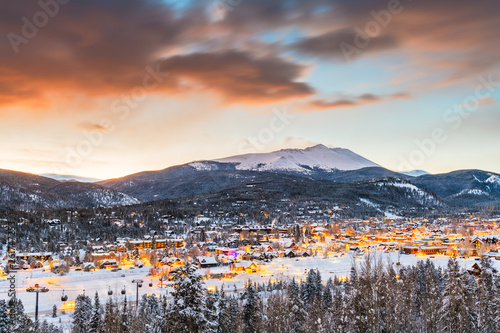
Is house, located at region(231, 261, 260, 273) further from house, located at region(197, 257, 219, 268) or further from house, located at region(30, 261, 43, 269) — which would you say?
house, located at region(30, 261, 43, 269)

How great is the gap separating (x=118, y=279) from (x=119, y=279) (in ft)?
0.45

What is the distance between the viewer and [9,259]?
68.8 meters

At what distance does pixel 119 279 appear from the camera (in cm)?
5797

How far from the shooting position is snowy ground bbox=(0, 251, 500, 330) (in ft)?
147

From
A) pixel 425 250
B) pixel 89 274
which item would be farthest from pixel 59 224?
pixel 425 250

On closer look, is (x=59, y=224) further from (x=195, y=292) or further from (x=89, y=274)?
(x=195, y=292)

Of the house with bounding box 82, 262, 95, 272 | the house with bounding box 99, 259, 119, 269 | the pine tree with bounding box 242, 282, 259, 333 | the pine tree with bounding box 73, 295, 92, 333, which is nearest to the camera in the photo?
the pine tree with bounding box 242, 282, 259, 333

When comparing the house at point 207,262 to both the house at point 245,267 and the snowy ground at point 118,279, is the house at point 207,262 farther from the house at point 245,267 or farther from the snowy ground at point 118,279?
the house at point 245,267

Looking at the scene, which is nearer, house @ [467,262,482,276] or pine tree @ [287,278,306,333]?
pine tree @ [287,278,306,333]

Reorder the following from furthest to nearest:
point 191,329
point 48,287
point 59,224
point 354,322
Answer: point 59,224, point 48,287, point 354,322, point 191,329

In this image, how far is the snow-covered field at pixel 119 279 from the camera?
1780 inches

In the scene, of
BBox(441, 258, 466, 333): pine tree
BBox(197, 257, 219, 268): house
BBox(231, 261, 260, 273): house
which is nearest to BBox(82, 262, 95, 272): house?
BBox(197, 257, 219, 268): house

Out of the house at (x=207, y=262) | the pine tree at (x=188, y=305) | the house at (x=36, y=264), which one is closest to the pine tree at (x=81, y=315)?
the pine tree at (x=188, y=305)

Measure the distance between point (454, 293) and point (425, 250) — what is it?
60934mm
